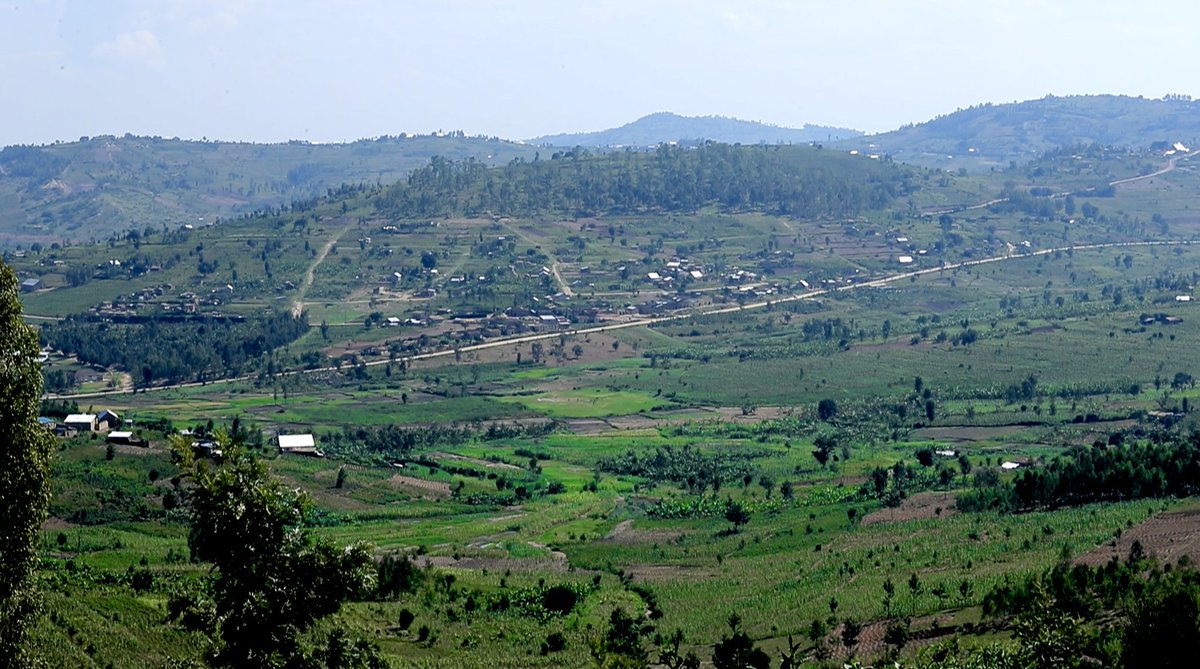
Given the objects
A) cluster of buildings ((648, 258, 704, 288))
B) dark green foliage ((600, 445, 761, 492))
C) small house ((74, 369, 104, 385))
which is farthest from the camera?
cluster of buildings ((648, 258, 704, 288))

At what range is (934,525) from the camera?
2127 inches

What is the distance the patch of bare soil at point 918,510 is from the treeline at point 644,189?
389 feet

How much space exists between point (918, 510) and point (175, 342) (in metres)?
80.5

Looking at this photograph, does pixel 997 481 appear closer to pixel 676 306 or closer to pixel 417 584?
pixel 417 584

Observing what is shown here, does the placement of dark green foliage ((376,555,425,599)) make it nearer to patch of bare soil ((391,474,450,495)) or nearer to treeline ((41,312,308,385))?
patch of bare soil ((391,474,450,495))

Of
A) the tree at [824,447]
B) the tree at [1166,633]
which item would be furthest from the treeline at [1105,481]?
the tree at [1166,633]

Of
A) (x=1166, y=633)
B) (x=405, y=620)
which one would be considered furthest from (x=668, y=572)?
(x=1166, y=633)

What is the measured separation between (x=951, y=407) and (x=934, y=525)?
39480mm

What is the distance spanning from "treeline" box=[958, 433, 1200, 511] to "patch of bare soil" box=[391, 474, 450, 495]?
1099 inches

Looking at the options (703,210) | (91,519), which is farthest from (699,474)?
(703,210)

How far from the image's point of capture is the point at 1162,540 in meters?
44.4

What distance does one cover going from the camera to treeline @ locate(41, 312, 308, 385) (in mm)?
111875

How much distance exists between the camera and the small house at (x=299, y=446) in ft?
250

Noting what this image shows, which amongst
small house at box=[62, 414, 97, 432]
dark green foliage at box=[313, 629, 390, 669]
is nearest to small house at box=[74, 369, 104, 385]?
small house at box=[62, 414, 97, 432]
